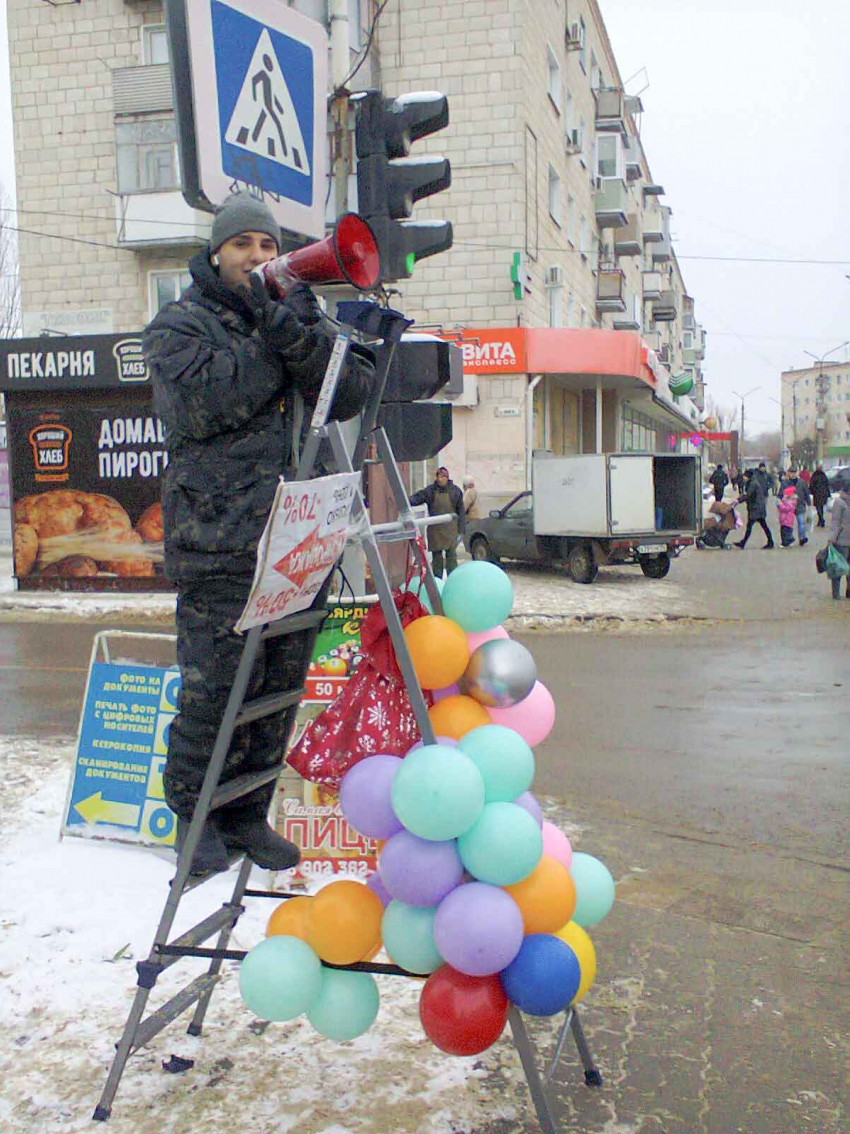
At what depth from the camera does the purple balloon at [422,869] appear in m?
2.52

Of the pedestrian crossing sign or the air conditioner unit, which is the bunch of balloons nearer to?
the pedestrian crossing sign

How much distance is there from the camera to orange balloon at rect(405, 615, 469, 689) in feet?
9.00

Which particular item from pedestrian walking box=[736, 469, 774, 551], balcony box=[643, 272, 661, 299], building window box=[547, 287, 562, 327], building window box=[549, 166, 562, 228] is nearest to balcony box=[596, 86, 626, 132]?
building window box=[549, 166, 562, 228]

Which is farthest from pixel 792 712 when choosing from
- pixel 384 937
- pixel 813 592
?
pixel 813 592

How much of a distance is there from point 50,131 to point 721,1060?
97.7 ft

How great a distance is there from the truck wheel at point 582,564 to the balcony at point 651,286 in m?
39.6

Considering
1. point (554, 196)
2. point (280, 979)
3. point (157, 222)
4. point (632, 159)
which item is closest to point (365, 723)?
point (280, 979)

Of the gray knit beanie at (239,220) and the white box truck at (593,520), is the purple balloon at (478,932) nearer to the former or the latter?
the gray knit beanie at (239,220)

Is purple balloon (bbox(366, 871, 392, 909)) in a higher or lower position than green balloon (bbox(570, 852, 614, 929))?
higher

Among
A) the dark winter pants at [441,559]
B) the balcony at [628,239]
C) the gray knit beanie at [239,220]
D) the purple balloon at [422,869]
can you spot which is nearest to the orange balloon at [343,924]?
the purple balloon at [422,869]

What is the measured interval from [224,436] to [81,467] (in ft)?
45.9

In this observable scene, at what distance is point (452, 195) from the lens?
25203 millimetres

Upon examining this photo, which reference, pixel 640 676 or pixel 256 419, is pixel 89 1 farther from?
pixel 256 419

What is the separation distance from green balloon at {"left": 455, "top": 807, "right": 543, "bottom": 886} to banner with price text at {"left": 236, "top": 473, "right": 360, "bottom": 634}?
2.27 feet
